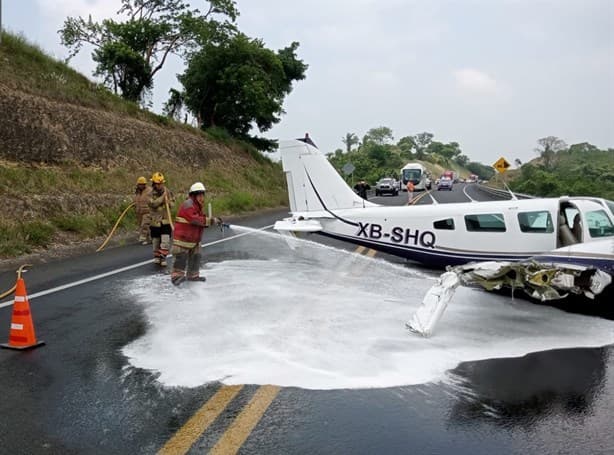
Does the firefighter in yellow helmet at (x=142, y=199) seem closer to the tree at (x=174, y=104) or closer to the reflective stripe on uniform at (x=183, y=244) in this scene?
the reflective stripe on uniform at (x=183, y=244)

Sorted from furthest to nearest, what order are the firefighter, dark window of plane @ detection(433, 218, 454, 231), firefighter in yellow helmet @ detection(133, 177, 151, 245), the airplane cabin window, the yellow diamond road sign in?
the yellow diamond road sign, firefighter in yellow helmet @ detection(133, 177, 151, 245), dark window of plane @ detection(433, 218, 454, 231), the firefighter, the airplane cabin window

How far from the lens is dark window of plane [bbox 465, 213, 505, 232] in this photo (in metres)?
9.94

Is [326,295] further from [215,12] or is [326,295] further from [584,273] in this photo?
[215,12]

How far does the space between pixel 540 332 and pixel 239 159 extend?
35.9 m

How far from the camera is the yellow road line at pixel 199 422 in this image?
3855 millimetres

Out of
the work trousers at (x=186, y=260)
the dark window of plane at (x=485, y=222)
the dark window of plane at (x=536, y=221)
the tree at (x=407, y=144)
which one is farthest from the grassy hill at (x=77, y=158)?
the tree at (x=407, y=144)

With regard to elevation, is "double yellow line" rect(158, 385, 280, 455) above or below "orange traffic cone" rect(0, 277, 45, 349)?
below

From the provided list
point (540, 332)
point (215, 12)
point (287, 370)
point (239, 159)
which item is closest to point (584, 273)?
point (540, 332)

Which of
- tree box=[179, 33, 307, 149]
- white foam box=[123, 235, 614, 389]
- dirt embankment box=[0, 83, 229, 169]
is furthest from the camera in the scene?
tree box=[179, 33, 307, 149]

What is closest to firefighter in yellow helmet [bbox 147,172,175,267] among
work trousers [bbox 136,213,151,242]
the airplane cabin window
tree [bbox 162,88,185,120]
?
work trousers [bbox 136,213,151,242]

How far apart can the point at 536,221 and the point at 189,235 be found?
5.92 m

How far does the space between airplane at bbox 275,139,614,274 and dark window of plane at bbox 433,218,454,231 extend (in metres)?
0.01

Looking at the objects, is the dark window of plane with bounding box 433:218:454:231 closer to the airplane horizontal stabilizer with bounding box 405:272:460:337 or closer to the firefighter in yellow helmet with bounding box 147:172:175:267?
the airplane horizontal stabilizer with bounding box 405:272:460:337

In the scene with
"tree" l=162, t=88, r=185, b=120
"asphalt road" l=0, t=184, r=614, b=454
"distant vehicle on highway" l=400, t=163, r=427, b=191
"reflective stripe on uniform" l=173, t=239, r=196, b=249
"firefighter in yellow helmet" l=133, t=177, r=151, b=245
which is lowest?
"asphalt road" l=0, t=184, r=614, b=454
